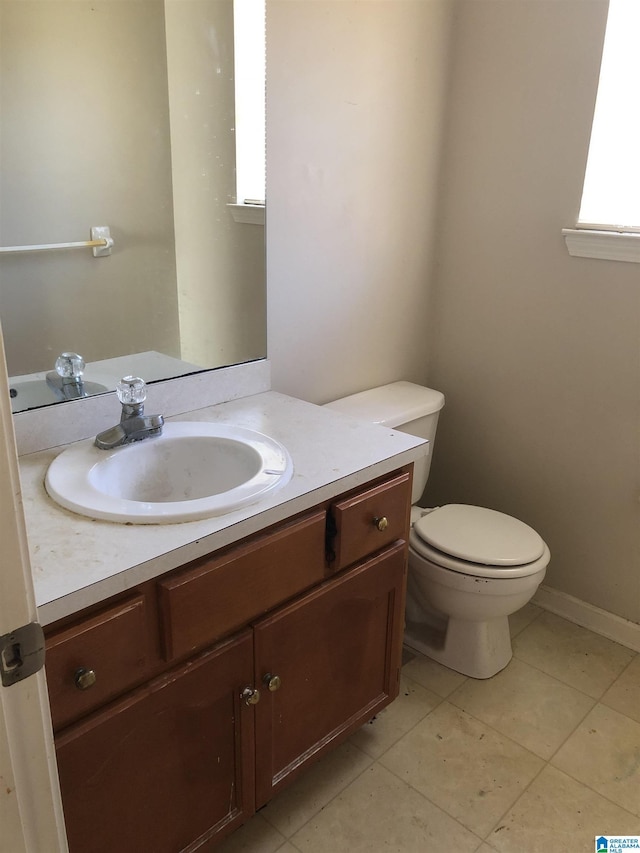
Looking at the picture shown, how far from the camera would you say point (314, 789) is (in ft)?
5.16

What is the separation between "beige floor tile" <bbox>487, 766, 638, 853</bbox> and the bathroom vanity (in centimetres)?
40

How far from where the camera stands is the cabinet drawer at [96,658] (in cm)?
93

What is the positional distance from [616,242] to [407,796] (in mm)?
1524

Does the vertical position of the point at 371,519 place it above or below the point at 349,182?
below

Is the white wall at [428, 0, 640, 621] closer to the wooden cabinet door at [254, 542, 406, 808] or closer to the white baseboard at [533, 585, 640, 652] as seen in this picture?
the white baseboard at [533, 585, 640, 652]

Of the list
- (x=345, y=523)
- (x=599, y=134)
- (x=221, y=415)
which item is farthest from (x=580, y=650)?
(x=599, y=134)

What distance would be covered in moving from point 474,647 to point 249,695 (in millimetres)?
936

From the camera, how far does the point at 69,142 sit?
1311mm

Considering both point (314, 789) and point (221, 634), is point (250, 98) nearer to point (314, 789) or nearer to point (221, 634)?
point (221, 634)

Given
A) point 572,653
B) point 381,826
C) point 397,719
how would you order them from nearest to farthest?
point 381,826 → point 397,719 → point 572,653

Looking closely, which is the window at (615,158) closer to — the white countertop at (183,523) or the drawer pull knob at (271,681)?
the white countertop at (183,523)

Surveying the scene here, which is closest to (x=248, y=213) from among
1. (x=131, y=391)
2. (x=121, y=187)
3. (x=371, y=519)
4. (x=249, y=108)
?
(x=249, y=108)

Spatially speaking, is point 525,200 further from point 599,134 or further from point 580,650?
point 580,650
